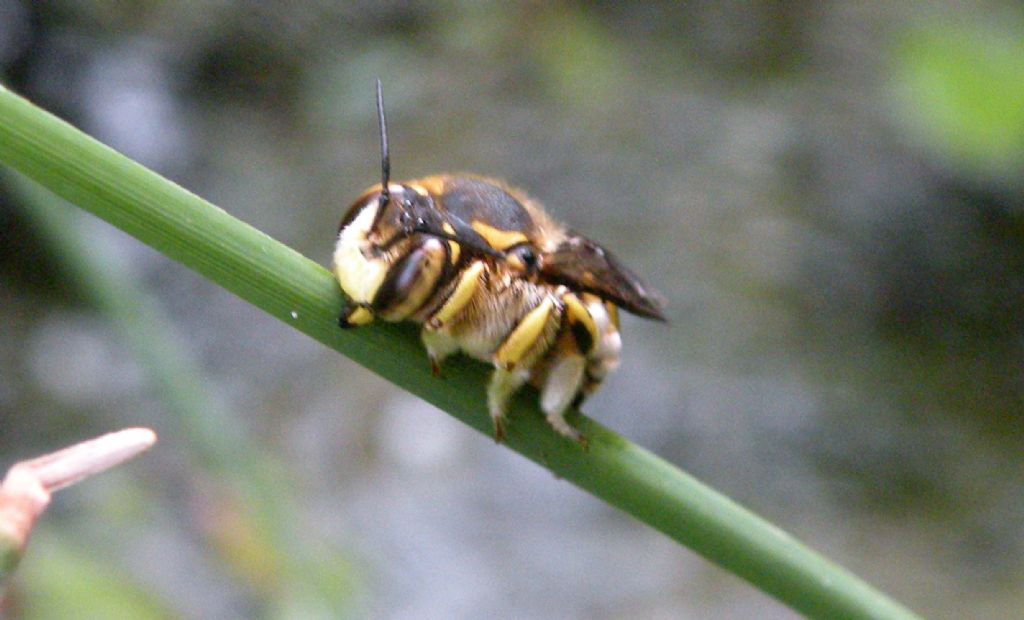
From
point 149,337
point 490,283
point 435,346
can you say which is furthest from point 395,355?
point 149,337

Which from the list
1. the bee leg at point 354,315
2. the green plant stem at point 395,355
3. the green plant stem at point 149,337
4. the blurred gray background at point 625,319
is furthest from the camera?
the blurred gray background at point 625,319

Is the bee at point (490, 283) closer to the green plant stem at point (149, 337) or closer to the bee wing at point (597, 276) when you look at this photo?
the bee wing at point (597, 276)

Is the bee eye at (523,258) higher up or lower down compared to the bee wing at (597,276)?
lower down

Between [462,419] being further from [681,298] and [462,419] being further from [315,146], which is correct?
[315,146]

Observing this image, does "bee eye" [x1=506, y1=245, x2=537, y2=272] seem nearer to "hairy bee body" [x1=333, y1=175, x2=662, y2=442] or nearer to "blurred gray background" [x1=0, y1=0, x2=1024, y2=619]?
"hairy bee body" [x1=333, y1=175, x2=662, y2=442]

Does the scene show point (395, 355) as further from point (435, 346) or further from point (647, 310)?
point (647, 310)

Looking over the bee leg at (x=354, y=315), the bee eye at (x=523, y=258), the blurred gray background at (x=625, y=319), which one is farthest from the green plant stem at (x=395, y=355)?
the blurred gray background at (x=625, y=319)

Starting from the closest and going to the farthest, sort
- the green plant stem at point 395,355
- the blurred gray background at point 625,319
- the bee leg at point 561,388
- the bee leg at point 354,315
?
the green plant stem at point 395,355
the bee leg at point 354,315
the bee leg at point 561,388
the blurred gray background at point 625,319
